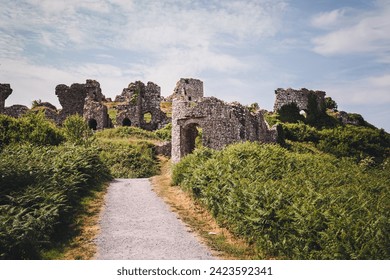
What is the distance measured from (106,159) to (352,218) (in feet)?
72.9

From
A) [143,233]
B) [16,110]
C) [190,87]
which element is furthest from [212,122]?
[190,87]

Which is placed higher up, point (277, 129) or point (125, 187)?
point (277, 129)

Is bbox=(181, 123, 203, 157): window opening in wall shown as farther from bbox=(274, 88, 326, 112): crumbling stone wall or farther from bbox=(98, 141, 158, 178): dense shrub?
bbox=(274, 88, 326, 112): crumbling stone wall

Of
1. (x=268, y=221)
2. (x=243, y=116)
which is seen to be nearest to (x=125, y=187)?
(x=243, y=116)

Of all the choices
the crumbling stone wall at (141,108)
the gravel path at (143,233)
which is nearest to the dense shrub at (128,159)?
the gravel path at (143,233)

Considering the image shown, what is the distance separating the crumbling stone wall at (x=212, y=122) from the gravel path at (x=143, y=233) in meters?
6.39

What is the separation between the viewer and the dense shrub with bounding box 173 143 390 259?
7.52 meters

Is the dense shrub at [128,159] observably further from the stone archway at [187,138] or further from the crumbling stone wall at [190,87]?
the crumbling stone wall at [190,87]

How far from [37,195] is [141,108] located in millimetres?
34679

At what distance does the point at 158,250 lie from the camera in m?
9.73

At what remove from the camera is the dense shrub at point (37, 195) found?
923cm

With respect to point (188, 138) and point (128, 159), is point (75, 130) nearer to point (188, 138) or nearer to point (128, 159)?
point (128, 159)

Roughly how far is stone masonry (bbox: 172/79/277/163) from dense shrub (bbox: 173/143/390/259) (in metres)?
6.17

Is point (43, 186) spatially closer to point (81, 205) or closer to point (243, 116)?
point (81, 205)
